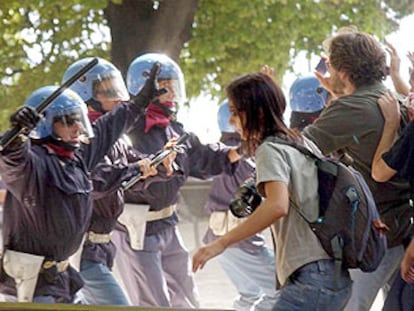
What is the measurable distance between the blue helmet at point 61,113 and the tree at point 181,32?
895 millimetres

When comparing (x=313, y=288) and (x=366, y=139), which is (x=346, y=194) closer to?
(x=313, y=288)

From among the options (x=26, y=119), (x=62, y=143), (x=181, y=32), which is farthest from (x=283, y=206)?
(x=181, y=32)

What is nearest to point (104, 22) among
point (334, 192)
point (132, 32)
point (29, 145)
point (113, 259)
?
point (132, 32)

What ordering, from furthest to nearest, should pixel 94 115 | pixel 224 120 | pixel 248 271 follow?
pixel 224 120 < pixel 248 271 < pixel 94 115

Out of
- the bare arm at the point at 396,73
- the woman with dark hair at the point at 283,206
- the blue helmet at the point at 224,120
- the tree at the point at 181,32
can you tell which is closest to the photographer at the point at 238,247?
the blue helmet at the point at 224,120

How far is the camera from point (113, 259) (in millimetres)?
3311

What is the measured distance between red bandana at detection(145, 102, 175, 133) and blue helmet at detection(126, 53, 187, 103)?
0.27ft

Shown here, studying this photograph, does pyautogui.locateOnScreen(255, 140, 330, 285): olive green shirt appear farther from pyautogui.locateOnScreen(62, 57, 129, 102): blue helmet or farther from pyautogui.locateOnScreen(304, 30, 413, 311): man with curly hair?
pyautogui.locateOnScreen(62, 57, 129, 102): blue helmet

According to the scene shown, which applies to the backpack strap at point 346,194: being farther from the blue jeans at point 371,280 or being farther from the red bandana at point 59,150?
the red bandana at point 59,150

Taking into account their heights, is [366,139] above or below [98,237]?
above

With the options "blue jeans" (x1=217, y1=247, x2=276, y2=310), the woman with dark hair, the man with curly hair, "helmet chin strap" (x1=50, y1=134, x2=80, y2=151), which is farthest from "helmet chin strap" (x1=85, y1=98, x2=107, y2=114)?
the woman with dark hair

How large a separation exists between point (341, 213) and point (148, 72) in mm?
1528

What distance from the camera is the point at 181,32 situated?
411cm

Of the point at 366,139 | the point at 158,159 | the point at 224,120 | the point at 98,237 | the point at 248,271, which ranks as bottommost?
the point at 248,271
